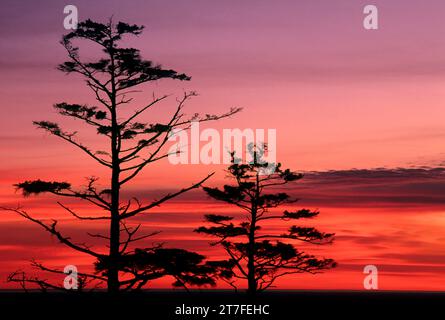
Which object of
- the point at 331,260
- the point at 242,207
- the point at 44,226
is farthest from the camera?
the point at 331,260

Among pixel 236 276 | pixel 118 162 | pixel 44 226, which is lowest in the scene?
pixel 236 276

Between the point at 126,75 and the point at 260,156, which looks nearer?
the point at 126,75

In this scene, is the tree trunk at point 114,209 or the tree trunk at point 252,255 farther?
the tree trunk at point 252,255

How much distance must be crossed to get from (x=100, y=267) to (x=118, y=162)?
3.44 m

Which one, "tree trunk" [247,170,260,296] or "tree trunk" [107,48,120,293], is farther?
"tree trunk" [247,170,260,296]

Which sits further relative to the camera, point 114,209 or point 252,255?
point 252,255

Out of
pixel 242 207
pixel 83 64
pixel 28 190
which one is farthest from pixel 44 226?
pixel 242 207

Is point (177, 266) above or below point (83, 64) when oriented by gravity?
below

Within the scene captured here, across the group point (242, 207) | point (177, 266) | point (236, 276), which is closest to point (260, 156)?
point (242, 207)

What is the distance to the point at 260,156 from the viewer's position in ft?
133

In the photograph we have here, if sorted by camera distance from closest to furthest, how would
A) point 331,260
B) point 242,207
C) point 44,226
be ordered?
point 44,226
point 242,207
point 331,260

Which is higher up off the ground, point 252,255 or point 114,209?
point 114,209

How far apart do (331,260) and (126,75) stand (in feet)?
71.1
